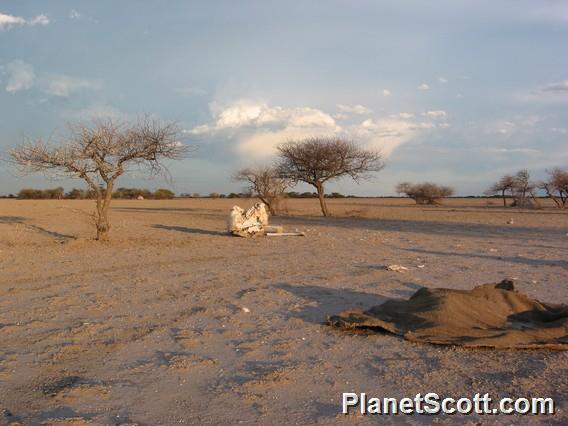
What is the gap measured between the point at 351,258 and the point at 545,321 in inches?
254

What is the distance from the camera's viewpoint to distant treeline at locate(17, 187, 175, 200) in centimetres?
7162

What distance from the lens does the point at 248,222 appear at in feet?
60.7

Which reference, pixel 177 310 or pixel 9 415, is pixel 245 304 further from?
pixel 9 415

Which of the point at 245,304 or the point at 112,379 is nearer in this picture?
the point at 112,379

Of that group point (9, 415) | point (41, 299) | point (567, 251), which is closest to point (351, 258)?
point (567, 251)

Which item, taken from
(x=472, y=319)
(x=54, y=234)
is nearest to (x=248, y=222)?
(x=54, y=234)

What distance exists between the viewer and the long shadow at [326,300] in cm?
696

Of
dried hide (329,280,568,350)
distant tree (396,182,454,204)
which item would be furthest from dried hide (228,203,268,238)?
distant tree (396,182,454,204)

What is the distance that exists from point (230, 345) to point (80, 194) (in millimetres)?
73317

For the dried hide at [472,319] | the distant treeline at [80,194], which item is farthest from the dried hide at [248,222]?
the distant treeline at [80,194]

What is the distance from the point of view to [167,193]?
76.2 metres

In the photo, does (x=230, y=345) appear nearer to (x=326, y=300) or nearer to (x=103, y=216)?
(x=326, y=300)

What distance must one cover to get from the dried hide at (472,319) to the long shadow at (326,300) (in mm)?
538

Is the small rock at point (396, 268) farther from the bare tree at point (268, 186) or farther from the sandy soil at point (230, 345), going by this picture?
the bare tree at point (268, 186)
